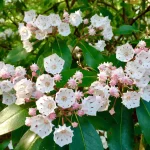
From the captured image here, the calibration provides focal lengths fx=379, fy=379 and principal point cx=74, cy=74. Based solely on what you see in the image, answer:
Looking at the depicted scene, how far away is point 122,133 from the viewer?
182 cm

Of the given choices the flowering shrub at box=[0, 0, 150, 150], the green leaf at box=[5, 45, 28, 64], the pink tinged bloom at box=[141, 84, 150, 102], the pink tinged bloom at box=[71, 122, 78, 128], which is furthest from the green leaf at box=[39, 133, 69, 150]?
the green leaf at box=[5, 45, 28, 64]

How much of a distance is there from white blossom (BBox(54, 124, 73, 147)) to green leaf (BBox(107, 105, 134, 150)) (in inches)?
10.9

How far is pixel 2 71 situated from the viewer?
186 centimetres

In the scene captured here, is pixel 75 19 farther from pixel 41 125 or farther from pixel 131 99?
pixel 41 125

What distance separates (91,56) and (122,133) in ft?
2.08

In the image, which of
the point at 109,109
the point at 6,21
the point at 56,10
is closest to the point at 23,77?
the point at 109,109

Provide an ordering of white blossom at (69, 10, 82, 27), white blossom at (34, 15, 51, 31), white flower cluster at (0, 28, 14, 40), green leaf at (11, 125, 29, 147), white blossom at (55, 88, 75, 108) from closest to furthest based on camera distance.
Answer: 1. white blossom at (55, 88, 75, 108)
2. green leaf at (11, 125, 29, 147)
3. white blossom at (34, 15, 51, 31)
4. white blossom at (69, 10, 82, 27)
5. white flower cluster at (0, 28, 14, 40)

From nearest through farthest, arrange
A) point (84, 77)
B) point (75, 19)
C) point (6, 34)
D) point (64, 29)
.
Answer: point (84, 77) < point (64, 29) < point (75, 19) < point (6, 34)

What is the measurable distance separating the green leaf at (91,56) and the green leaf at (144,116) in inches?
16.1

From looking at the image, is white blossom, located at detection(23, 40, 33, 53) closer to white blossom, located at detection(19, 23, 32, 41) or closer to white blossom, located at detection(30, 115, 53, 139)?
white blossom, located at detection(19, 23, 32, 41)

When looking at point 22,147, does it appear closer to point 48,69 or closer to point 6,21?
point 48,69

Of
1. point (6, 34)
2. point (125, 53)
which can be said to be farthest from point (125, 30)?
point (6, 34)

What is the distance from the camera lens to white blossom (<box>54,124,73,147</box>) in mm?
1570

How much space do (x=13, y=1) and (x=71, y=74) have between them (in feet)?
6.46
